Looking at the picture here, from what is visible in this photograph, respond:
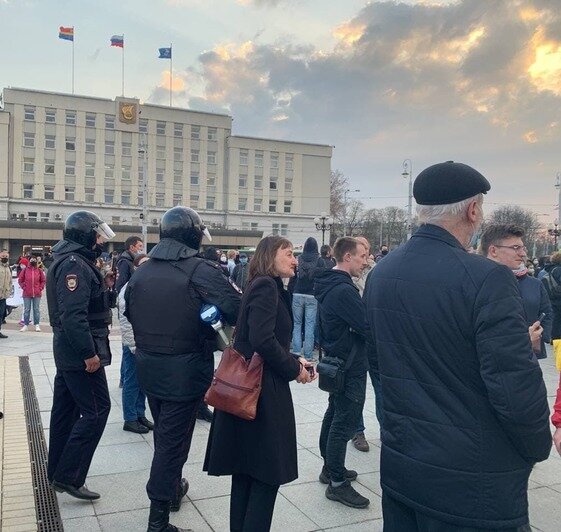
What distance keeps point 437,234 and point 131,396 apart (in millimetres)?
4585

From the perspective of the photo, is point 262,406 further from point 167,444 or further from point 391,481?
point 391,481

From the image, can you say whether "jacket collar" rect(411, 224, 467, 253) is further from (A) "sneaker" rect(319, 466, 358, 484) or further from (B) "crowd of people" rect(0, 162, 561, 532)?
(A) "sneaker" rect(319, 466, 358, 484)

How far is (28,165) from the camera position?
208 ft

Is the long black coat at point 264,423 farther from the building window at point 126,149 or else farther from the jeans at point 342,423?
the building window at point 126,149

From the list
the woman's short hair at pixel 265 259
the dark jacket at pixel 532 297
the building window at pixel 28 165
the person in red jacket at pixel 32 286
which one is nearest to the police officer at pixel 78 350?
the woman's short hair at pixel 265 259

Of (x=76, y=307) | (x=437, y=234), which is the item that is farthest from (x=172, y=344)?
(x=437, y=234)

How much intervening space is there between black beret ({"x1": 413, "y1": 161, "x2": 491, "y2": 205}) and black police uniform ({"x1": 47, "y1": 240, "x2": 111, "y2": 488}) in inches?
112

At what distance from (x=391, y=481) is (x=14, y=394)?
6493mm

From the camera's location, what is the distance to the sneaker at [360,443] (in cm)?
516

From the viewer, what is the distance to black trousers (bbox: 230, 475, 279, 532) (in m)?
3.01

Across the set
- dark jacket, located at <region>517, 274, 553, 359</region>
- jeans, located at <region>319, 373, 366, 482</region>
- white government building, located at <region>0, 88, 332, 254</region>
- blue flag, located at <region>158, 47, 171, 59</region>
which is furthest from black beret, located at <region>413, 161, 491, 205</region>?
blue flag, located at <region>158, 47, 171, 59</region>

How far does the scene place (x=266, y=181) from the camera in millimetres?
74938

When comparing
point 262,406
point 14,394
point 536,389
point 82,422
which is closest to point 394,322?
point 536,389

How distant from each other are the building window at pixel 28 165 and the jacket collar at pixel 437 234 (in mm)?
69310
